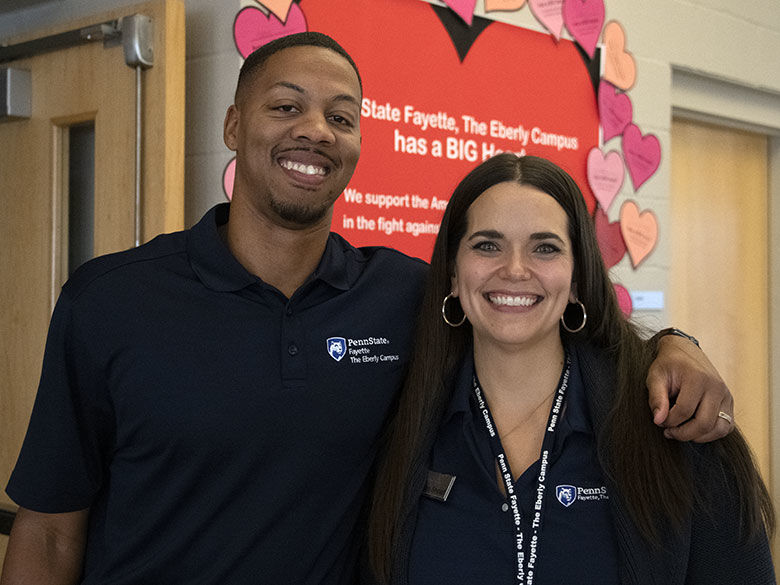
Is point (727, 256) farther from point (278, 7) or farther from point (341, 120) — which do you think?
point (341, 120)

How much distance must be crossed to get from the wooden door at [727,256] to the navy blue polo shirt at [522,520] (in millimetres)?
2132

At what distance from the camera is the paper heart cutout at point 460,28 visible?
2.50m

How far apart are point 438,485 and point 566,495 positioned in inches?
8.1

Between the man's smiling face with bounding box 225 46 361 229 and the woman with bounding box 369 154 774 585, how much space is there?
227 mm

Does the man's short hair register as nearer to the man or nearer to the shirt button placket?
the man

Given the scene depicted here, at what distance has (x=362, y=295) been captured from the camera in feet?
5.19

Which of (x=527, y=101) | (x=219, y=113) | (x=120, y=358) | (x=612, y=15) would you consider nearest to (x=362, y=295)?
(x=120, y=358)

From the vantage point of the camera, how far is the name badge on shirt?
1428mm

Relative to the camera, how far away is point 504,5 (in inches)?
104

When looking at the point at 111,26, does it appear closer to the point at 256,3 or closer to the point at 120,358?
the point at 256,3

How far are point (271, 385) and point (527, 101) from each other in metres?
1.64

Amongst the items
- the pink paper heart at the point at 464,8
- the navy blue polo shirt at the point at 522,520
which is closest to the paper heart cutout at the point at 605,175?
the pink paper heart at the point at 464,8

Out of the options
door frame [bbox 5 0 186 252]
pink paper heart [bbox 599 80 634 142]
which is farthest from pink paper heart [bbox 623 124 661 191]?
door frame [bbox 5 0 186 252]

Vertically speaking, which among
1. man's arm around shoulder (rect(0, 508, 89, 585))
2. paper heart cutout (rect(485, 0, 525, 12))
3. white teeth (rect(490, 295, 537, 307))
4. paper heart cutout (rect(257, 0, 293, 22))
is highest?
paper heart cutout (rect(485, 0, 525, 12))
